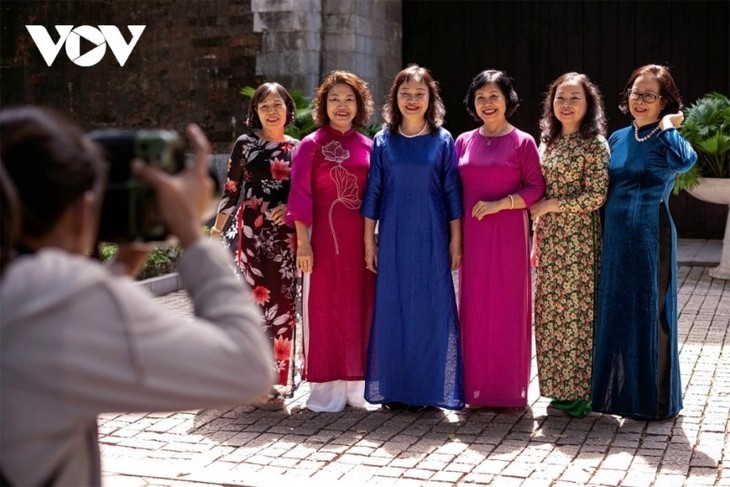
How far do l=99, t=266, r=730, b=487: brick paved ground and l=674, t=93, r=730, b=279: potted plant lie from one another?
445 centimetres

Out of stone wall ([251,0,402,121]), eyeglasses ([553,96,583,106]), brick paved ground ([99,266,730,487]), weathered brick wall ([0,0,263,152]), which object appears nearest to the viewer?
brick paved ground ([99,266,730,487])

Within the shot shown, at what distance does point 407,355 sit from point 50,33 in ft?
30.7

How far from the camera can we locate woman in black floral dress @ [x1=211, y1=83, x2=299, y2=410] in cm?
597

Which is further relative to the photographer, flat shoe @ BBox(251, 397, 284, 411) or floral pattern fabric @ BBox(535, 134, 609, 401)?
flat shoe @ BBox(251, 397, 284, 411)

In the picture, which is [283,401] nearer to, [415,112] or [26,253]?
[415,112]

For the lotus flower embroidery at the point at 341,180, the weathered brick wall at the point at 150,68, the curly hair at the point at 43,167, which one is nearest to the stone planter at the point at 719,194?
the weathered brick wall at the point at 150,68

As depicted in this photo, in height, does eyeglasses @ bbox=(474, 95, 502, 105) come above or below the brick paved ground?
above

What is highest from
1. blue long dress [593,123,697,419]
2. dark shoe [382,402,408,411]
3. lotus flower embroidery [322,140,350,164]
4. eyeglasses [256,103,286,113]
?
eyeglasses [256,103,286,113]

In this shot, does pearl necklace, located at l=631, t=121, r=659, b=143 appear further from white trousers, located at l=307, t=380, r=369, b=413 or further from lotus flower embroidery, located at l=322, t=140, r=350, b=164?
white trousers, located at l=307, t=380, r=369, b=413

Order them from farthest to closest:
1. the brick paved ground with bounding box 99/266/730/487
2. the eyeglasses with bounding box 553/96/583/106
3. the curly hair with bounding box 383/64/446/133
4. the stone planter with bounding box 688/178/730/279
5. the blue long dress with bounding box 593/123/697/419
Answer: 1. the stone planter with bounding box 688/178/730/279
2. the curly hair with bounding box 383/64/446/133
3. the eyeglasses with bounding box 553/96/583/106
4. the blue long dress with bounding box 593/123/697/419
5. the brick paved ground with bounding box 99/266/730/487

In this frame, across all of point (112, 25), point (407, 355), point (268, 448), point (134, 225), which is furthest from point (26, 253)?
point (112, 25)

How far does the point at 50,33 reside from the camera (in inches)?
532

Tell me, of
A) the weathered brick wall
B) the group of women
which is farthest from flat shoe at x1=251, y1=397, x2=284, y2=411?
the weathered brick wall

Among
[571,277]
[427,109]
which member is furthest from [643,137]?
[427,109]
